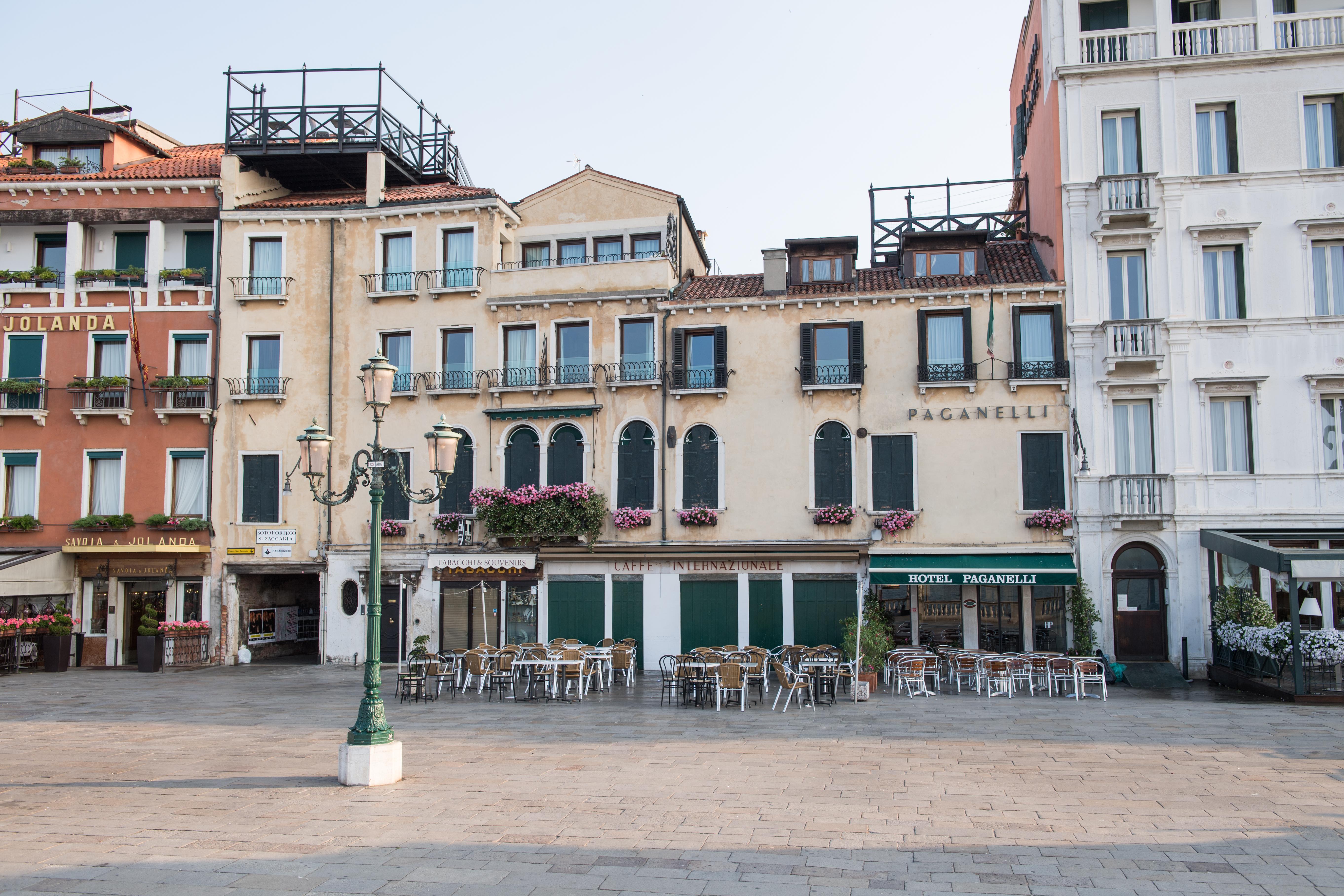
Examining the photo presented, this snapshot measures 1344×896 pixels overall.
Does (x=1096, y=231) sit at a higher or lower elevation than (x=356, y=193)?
lower

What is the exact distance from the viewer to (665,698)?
59.0 feet

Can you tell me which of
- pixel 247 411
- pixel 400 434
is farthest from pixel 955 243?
pixel 247 411

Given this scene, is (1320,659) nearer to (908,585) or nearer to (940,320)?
(908,585)

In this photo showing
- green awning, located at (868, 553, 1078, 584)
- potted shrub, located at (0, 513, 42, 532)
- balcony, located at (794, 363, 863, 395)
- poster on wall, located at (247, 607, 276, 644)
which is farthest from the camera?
poster on wall, located at (247, 607, 276, 644)

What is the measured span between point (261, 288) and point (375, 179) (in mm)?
4130

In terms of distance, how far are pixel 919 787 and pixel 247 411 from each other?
20159 millimetres

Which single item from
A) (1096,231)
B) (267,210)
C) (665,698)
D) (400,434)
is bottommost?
(665,698)

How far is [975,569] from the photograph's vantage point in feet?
66.3

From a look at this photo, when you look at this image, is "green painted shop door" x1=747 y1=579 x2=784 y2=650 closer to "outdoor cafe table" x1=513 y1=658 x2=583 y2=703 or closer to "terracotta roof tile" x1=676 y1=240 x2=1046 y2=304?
"outdoor cafe table" x1=513 y1=658 x2=583 y2=703

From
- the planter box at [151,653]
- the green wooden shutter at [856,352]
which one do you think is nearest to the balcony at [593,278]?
the green wooden shutter at [856,352]

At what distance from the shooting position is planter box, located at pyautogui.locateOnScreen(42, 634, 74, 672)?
2356cm

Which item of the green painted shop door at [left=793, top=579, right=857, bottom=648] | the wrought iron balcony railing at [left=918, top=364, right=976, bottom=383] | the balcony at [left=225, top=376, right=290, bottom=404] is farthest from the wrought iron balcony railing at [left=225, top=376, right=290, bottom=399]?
the wrought iron balcony railing at [left=918, top=364, right=976, bottom=383]

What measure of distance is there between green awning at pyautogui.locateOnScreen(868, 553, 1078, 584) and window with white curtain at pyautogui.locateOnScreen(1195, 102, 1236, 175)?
9.17 meters

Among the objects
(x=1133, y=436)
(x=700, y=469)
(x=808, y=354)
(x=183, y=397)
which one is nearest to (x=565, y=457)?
(x=700, y=469)
